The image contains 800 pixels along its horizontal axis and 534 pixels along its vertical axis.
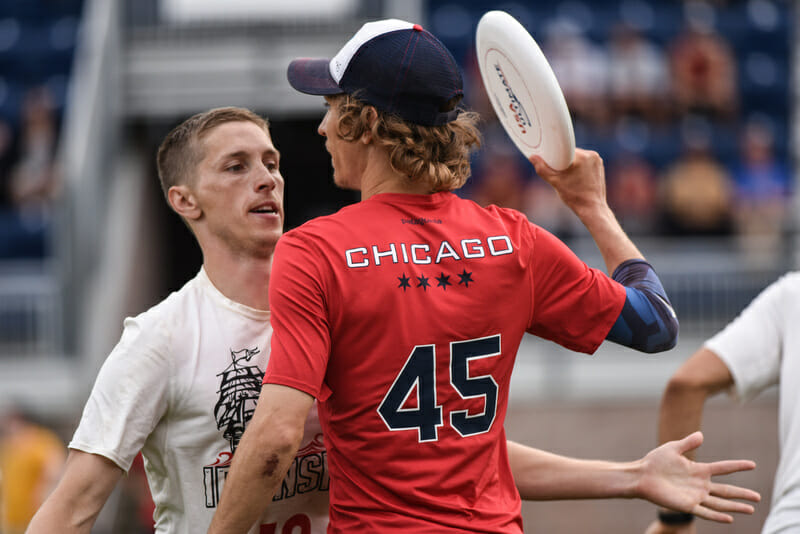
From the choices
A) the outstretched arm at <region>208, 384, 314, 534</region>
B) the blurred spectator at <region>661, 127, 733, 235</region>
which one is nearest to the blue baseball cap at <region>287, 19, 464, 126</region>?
the outstretched arm at <region>208, 384, 314, 534</region>

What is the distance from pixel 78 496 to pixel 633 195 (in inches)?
340

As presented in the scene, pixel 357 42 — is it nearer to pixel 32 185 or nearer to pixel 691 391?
pixel 691 391

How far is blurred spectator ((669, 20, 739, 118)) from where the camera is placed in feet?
38.0

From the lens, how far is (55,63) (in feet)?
40.9

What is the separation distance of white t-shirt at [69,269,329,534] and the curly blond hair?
683 millimetres

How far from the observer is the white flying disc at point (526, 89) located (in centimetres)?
261

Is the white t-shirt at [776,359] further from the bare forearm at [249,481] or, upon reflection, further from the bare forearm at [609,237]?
the bare forearm at [249,481]

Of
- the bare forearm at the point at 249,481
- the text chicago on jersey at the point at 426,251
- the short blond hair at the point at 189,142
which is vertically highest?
the short blond hair at the point at 189,142

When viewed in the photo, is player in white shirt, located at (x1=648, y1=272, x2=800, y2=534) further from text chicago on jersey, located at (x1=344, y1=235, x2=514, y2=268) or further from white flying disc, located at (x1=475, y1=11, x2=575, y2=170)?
text chicago on jersey, located at (x1=344, y1=235, x2=514, y2=268)

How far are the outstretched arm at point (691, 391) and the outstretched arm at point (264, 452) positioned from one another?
1.56m

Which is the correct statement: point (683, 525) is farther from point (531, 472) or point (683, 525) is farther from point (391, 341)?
point (391, 341)

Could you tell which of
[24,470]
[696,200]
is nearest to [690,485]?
[24,470]

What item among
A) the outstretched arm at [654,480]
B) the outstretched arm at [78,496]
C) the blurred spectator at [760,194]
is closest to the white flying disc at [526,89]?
the outstretched arm at [654,480]

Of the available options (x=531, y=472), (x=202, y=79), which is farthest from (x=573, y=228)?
(x=531, y=472)
